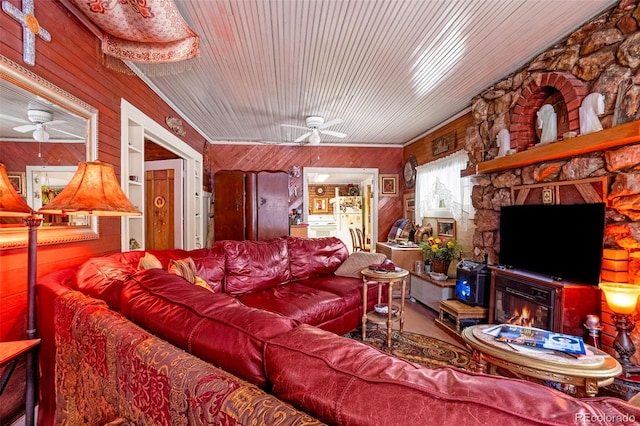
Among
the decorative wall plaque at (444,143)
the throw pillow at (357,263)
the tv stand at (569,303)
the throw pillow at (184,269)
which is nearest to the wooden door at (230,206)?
the throw pillow at (357,263)

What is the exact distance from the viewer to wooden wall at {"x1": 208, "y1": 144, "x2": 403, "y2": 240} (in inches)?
229

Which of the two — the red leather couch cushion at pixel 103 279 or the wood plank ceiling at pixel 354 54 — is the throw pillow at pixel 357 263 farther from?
the red leather couch cushion at pixel 103 279

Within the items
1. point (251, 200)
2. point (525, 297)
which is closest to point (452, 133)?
point (525, 297)

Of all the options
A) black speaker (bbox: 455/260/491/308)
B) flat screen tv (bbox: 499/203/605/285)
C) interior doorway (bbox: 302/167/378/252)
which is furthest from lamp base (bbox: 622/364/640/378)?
interior doorway (bbox: 302/167/378/252)

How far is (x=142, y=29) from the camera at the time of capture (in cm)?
187

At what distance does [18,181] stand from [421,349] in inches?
129

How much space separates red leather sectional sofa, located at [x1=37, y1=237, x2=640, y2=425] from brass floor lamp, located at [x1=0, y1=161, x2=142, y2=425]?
0.08m

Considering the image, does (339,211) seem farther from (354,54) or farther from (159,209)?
(354,54)

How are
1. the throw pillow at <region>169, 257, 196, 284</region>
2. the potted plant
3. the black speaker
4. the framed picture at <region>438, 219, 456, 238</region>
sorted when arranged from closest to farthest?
the throw pillow at <region>169, 257, 196, 284</region> → the black speaker → the potted plant → the framed picture at <region>438, 219, 456, 238</region>

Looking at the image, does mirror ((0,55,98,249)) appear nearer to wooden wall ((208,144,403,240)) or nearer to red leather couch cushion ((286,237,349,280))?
red leather couch cushion ((286,237,349,280))

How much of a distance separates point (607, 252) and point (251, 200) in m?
4.38

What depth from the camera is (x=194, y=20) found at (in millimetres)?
2180

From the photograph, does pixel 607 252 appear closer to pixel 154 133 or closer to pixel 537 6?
pixel 537 6

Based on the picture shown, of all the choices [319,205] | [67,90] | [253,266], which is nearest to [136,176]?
[67,90]
